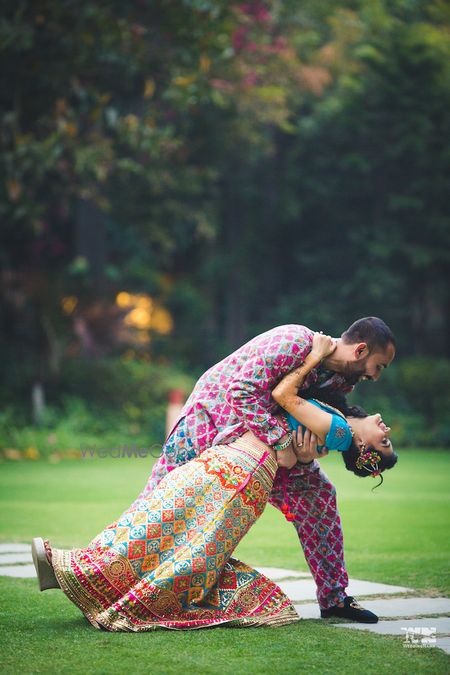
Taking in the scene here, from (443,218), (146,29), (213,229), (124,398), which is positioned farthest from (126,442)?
(443,218)

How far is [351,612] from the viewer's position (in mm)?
4566

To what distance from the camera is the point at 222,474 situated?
448 centimetres

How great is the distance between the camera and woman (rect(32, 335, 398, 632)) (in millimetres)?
4258

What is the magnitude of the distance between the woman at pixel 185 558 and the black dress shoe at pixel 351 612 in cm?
24

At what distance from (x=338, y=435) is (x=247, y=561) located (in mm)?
2089

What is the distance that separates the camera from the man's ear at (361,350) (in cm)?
443

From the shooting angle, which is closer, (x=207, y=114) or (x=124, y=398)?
(x=124, y=398)

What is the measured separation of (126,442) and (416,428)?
5.39 meters

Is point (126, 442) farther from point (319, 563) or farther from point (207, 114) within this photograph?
point (319, 563)

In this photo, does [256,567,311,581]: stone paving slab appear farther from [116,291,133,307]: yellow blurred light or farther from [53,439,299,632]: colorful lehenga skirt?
[116,291,133,307]: yellow blurred light

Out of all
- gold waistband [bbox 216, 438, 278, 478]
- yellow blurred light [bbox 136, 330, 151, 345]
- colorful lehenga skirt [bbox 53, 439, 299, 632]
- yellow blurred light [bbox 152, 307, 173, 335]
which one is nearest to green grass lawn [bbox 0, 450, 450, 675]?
colorful lehenga skirt [bbox 53, 439, 299, 632]

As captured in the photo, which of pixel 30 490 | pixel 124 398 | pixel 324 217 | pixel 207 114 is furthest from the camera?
pixel 324 217

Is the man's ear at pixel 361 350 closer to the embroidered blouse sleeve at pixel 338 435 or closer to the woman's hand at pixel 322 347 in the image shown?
the woman's hand at pixel 322 347

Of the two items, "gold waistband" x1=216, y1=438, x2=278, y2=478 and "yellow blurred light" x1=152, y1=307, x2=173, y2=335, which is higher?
"gold waistband" x1=216, y1=438, x2=278, y2=478
